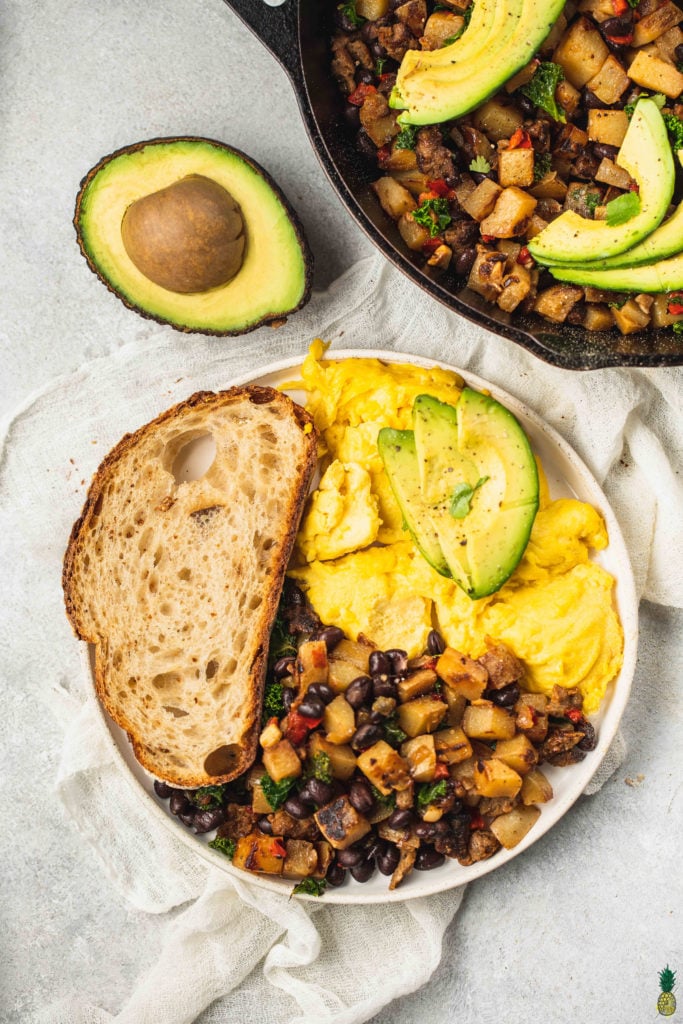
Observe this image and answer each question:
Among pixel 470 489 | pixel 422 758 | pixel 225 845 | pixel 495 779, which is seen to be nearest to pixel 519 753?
pixel 495 779

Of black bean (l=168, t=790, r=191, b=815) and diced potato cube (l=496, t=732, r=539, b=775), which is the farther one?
black bean (l=168, t=790, r=191, b=815)

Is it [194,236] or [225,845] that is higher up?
[194,236]

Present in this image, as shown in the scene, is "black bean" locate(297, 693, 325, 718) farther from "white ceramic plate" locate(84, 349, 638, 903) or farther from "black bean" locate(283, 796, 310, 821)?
"white ceramic plate" locate(84, 349, 638, 903)

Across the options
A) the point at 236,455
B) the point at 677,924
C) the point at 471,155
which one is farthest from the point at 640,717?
the point at 471,155

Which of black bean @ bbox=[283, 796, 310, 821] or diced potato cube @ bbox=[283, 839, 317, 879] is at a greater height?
black bean @ bbox=[283, 796, 310, 821]

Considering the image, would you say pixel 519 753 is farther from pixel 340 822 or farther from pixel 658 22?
pixel 658 22

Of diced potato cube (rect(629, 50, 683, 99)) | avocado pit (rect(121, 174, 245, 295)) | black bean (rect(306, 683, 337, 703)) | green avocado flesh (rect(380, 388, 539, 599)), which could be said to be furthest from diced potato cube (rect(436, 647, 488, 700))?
diced potato cube (rect(629, 50, 683, 99))
